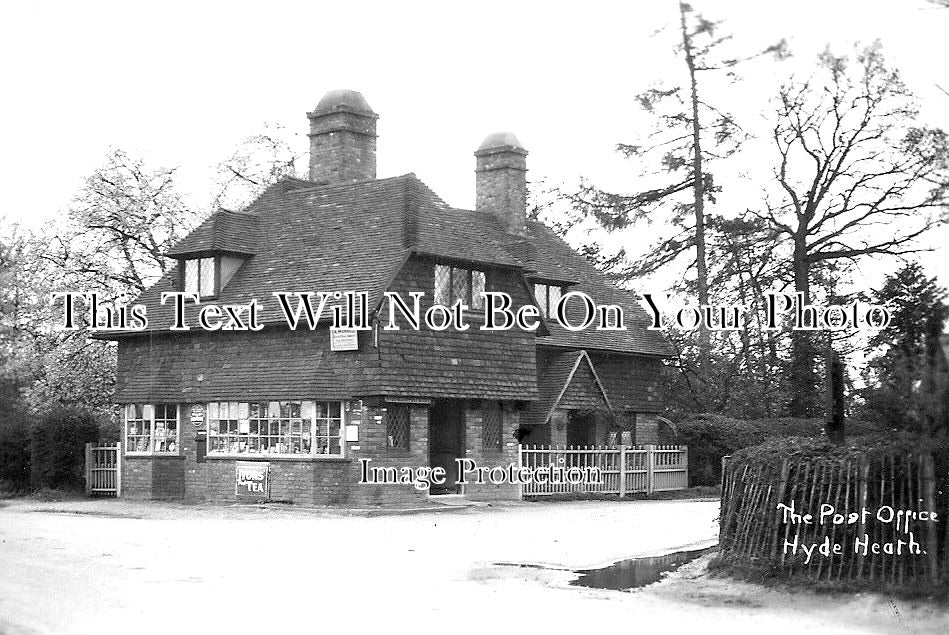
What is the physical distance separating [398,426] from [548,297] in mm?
10529

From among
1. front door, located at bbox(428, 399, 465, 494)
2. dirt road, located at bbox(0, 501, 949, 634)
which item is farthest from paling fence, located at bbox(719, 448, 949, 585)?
front door, located at bbox(428, 399, 465, 494)

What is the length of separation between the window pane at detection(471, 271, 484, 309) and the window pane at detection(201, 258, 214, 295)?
268 inches

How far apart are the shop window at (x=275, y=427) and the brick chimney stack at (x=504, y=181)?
11.0 meters

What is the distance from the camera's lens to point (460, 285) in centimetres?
3312

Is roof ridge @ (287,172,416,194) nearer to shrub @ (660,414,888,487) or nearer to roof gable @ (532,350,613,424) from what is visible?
roof gable @ (532,350,613,424)

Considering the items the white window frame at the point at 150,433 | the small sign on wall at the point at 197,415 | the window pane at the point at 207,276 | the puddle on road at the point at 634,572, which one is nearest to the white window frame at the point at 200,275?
the window pane at the point at 207,276

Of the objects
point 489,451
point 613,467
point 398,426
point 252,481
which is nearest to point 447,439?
point 489,451

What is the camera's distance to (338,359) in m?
31.1

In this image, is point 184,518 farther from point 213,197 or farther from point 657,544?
point 213,197

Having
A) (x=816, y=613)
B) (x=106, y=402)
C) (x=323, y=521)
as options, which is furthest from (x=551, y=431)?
(x=816, y=613)

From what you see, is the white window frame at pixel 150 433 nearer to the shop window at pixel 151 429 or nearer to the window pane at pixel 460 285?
the shop window at pixel 151 429

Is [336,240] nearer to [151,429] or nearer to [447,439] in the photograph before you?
[447,439]

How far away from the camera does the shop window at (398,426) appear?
31.1 metres

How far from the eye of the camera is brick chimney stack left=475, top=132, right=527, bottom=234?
1587 inches
